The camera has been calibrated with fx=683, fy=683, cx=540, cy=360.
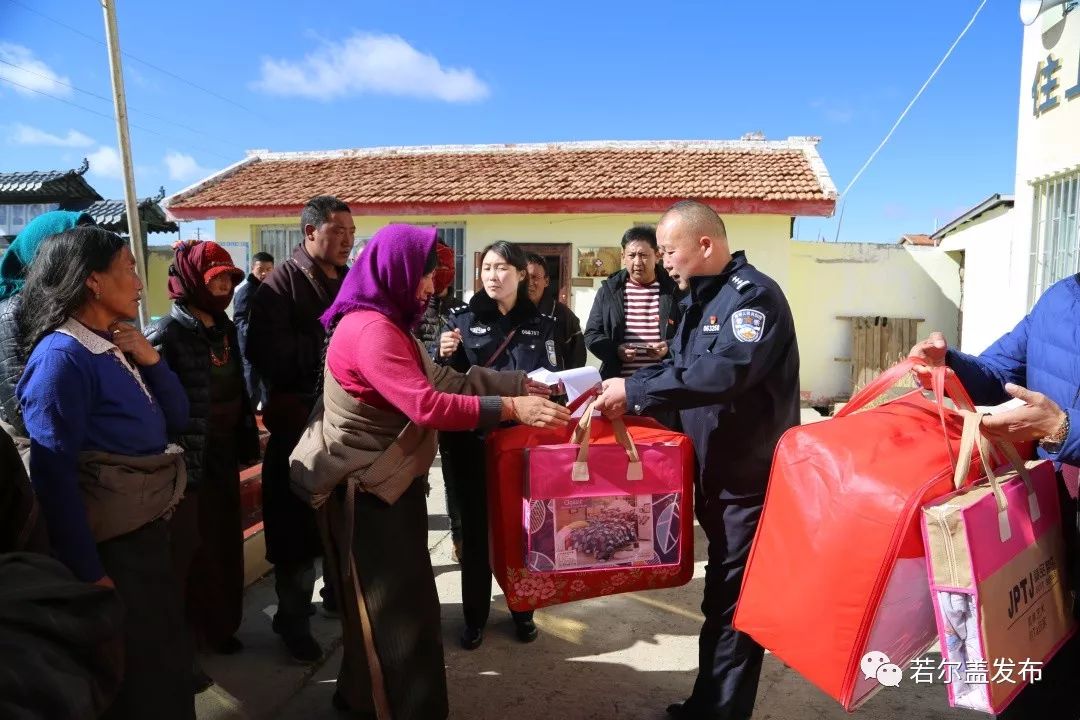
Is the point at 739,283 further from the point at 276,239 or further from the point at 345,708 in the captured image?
the point at 276,239

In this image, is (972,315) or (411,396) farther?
(972,315)

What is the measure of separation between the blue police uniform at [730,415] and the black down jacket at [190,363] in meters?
1.59

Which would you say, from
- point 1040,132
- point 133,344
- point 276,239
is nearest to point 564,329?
point 133,344

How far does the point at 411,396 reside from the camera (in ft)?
6.30

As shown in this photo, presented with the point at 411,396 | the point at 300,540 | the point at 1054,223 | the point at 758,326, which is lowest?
the point at 300,540

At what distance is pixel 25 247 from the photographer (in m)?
1.98

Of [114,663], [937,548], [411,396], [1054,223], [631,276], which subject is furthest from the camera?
[1054,223]

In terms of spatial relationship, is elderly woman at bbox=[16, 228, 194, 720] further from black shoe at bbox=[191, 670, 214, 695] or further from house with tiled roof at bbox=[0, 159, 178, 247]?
house with tiled roof at bbox=[0, 159, 178, 247]

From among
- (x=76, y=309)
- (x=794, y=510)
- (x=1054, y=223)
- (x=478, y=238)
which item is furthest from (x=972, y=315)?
(x=76, y=309)

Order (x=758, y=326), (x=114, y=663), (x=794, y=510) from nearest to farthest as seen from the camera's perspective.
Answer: (x=114, y=663) < (x=794, y=510) < (x=758, y=326)

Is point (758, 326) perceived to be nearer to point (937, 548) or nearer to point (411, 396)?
point (937, 548)

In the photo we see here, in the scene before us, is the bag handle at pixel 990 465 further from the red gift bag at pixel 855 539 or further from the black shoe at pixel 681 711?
the black shoe at pixel 681 711

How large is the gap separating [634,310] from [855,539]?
2.58 metres

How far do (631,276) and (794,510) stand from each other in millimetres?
2492
